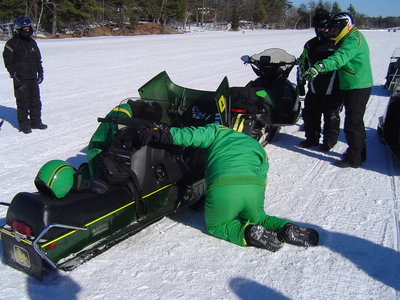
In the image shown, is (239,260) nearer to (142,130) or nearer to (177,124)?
(142,130)

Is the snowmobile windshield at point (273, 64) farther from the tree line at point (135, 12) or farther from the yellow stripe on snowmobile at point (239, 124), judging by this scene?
the tree line at point (135, 12)

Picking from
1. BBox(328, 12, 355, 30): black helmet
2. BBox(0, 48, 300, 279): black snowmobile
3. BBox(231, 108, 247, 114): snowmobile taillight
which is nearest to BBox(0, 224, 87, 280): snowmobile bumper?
BBox(0, 48, 300, 279): black snowmobile

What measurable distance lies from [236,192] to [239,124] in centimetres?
185

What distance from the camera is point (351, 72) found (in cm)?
478

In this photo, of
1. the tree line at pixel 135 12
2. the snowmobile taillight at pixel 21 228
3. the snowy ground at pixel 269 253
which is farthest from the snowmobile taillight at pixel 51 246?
the tree line at pixel 135 12

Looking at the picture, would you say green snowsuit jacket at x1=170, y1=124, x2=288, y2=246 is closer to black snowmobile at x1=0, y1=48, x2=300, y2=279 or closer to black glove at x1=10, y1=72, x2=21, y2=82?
black snowmobile at x1=0, y1=48, x2=300, y2=279

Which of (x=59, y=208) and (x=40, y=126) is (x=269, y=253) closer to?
(x=59, y=208)

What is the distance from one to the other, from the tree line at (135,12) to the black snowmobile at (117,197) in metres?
36.1

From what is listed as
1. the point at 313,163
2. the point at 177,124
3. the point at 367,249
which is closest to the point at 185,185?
the point at 177,124

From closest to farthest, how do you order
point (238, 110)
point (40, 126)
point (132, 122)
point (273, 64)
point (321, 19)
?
point (132, 122), point (238, 110), point (321, 19), point (273, 64), point (40, 126)

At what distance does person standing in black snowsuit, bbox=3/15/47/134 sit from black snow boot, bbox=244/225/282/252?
4.61m

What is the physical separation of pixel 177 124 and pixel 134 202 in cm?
128

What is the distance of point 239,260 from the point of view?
310cm

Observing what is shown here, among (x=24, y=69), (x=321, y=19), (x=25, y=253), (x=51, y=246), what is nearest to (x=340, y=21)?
(x=321, y=19)
